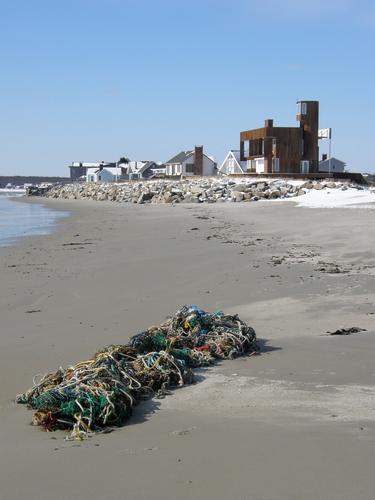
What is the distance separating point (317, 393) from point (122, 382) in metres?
1.36

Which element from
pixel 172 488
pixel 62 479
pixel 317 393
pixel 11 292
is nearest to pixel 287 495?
pixel 172 488

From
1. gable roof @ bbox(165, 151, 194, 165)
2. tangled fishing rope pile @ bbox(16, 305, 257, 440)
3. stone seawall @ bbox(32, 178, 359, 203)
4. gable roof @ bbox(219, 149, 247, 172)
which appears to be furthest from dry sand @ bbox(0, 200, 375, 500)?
gable roof @ bbox(165, 151, 194, 165)

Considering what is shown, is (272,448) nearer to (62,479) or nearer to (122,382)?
(62,479)

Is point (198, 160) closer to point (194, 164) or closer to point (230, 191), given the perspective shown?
point (194, 164)

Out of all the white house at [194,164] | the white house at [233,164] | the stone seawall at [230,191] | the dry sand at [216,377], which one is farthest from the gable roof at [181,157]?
the dry sand at [216,377]

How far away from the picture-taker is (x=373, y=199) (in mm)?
24672

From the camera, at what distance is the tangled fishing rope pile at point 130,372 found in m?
4.07

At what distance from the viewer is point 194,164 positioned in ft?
240

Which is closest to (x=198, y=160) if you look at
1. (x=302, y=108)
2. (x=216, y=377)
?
(x=302, y=108)

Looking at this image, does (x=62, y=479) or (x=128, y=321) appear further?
(x=128, y=321)

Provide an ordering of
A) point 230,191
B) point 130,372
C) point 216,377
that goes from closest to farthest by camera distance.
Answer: point 130,372
point 216,377
point 230,191

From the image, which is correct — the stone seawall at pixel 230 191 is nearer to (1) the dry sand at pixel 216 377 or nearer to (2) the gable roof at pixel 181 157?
(1) the dry sand at pixel 216 377

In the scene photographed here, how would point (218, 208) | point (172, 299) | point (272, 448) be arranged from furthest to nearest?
point (218, 208), point (172, 299), point (272, 448)

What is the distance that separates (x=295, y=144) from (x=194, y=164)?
2844 cm
